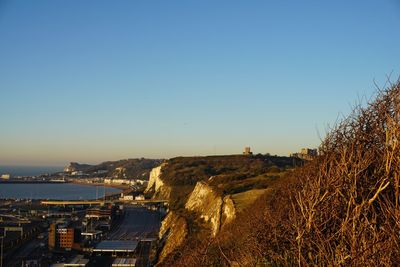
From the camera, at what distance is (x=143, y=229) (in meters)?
39.7

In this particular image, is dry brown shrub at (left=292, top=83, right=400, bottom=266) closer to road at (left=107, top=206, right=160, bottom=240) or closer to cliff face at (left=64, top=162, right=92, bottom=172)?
road at (left=107, top=206, right=160, bottom=240)

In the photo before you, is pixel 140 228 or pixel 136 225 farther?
pixel 136 225

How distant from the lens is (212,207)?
28.2m

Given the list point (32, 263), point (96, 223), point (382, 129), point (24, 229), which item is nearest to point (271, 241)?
point (382, 129)

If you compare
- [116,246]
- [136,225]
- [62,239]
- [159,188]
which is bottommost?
[136,225]

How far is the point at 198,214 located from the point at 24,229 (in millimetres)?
14214

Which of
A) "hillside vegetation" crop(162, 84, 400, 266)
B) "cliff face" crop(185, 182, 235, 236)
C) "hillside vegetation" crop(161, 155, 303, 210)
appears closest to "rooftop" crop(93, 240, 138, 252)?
"cliff face" crop(185, 182, 235, 236)

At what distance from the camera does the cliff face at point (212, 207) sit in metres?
23.8

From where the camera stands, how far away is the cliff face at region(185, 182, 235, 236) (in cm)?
2384

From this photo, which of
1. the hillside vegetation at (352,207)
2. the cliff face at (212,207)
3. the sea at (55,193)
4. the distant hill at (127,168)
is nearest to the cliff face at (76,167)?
the distant hill at (127,168)

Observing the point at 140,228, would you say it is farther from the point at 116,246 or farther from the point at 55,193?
the point at 55,193

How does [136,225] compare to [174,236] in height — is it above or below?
below

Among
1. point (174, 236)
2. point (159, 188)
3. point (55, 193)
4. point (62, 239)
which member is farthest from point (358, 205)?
point (55, 193)

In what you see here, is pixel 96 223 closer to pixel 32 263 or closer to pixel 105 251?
pixel 105 251
